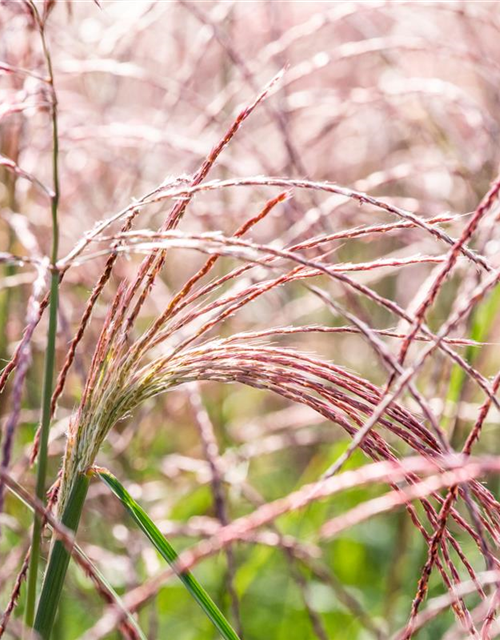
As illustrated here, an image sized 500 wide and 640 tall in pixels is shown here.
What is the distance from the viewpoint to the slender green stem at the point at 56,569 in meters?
0.69

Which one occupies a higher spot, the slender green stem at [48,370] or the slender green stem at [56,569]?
the slender green stem at [48,370]

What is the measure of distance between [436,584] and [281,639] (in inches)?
15.9

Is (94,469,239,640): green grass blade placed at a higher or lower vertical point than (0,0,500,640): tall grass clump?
lower

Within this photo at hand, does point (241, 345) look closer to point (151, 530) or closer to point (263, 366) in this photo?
point (263, 366)

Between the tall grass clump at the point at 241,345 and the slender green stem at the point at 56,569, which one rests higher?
the tall grass clump at the point at 241,345

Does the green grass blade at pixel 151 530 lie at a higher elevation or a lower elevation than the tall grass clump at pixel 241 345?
lower

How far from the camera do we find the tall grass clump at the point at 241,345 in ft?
2.06

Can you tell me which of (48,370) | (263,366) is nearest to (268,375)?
(263,366)

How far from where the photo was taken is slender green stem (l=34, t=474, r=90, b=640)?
2.25 ft

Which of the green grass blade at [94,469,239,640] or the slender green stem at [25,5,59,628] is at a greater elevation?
the slender green stem at [25,5,59,628]

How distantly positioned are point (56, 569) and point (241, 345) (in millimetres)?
222

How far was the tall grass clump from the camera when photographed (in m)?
0.63

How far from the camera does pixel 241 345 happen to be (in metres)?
0.68

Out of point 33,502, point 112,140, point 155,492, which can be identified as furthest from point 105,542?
point 33,502
